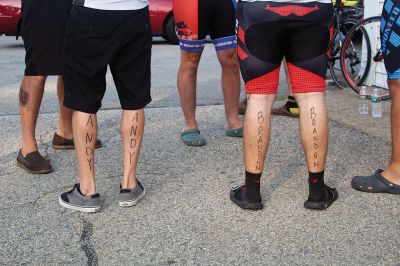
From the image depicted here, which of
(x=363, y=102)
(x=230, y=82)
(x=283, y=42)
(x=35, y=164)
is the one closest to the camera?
(x=283, y=42)

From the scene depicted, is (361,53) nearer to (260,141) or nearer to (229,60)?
(229,60)

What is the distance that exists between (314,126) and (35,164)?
199cm

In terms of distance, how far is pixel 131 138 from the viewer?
3.46 metres

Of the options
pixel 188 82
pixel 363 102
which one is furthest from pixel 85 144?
pixel 363 102

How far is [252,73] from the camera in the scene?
320 cm

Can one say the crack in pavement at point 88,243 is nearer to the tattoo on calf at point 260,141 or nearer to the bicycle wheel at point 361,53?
the tattoo on calf at point 260,141

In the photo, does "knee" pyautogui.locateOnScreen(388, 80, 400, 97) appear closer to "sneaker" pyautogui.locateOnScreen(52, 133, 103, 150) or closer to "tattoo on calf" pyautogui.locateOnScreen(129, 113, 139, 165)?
"tattoo on calf" pyautogui.locateOnScreen(129, 113, 139, 165)

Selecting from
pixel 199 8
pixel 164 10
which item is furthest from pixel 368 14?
pixel 164 10

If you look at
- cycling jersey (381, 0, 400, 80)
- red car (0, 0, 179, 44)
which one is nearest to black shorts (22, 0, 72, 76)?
cycling jersey (381, 0, 400, 80)

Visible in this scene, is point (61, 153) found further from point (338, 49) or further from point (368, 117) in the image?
point (338, 49)

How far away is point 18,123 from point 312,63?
126 inches

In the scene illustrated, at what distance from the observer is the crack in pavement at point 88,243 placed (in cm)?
282

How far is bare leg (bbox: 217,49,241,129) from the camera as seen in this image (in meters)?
4.66

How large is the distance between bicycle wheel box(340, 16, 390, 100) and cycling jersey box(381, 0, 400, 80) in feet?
8.34
